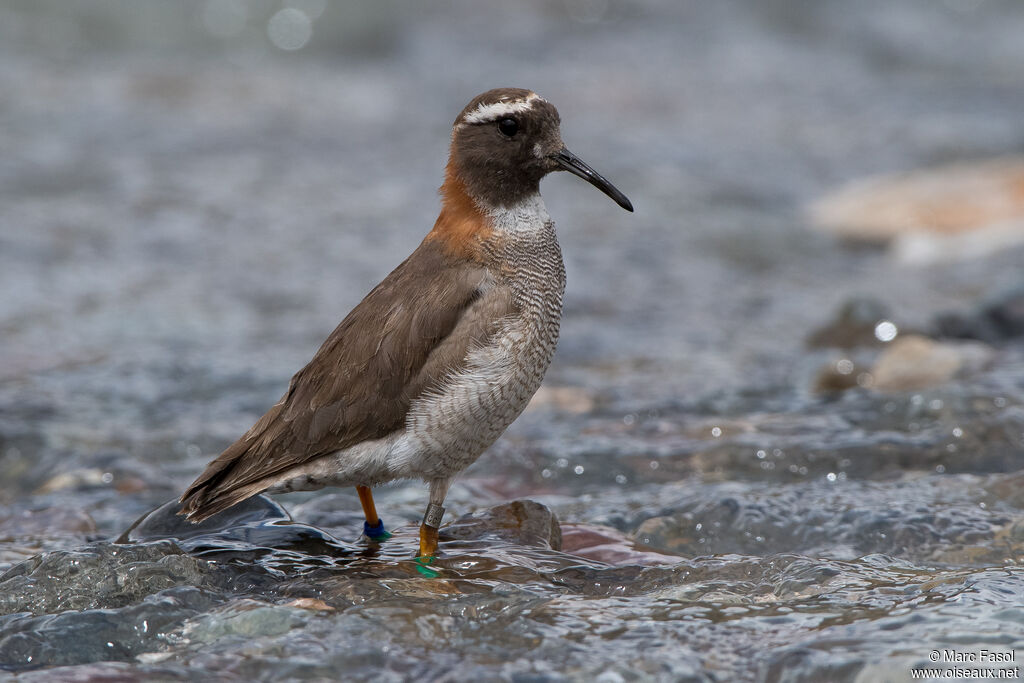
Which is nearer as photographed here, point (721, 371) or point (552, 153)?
point (552, 153)

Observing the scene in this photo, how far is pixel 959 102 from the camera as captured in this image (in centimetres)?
1805

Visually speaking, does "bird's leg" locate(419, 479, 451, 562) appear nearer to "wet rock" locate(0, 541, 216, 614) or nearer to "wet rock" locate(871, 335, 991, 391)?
"wet rock" locate(0, 541, 216, 614)

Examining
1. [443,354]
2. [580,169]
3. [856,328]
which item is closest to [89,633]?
[443,354]

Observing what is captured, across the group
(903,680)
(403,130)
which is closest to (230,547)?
(903,680)

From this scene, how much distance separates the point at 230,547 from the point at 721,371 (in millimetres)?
4784

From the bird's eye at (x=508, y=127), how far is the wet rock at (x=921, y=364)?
399 centimetres

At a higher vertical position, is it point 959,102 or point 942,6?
point 942,6

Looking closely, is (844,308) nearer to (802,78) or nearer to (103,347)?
(103,347)

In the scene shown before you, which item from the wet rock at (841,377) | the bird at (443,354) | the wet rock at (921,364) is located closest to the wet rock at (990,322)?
the wet rock at (921,364)

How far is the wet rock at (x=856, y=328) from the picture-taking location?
10102 millimetres

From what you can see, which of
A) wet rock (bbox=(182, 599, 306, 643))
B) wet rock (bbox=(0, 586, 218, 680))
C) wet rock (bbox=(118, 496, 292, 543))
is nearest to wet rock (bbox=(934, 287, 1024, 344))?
wet rock (bbox=(118, 496, 292, 543))

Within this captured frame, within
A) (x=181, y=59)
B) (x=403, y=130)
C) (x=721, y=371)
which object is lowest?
(x=721, y=371)

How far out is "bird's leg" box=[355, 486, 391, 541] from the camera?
6.27m

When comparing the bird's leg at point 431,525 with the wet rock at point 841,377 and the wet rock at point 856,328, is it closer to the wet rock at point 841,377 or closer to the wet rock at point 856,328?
the wet rock at point 841,377
